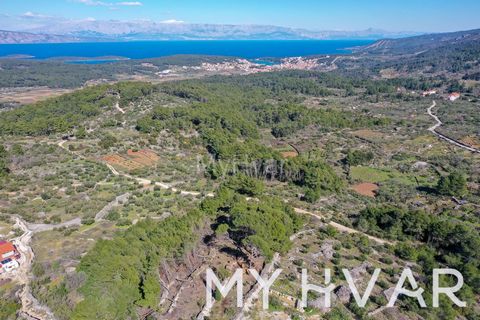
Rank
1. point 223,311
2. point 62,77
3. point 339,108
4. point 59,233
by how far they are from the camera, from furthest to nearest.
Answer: point 62,77 < point 339,108 < point 59,233 < point 223,311

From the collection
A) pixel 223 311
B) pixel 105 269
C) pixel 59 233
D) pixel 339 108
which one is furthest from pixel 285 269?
pixel 339 108

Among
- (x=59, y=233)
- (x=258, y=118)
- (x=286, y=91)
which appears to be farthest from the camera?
(x=286, y=91)

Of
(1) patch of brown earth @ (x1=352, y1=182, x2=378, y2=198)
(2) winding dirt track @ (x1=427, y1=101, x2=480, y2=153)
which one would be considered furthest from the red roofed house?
(1) patch of brown earth @ (x1=352, y1=182, x2=378, y2=198)

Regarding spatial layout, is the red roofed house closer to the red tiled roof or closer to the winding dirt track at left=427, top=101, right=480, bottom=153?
the winding dirt track at left=427, top=101, right=480, bottom=153

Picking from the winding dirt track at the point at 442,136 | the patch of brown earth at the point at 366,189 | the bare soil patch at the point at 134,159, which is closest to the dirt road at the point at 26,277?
the bare soil patch at the point at 134,159

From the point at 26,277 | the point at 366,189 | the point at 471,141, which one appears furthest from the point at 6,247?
the point at 471,141

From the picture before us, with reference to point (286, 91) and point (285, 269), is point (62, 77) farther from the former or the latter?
point (285, 269)

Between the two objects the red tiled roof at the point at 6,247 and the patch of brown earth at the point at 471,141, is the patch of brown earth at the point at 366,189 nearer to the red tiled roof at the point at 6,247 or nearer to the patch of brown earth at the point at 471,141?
the patch of brown earth at the point at 471,141

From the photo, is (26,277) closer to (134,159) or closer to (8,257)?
(8,257)
